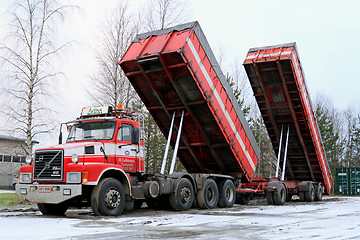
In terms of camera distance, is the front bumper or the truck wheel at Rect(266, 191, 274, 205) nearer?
the front bumper

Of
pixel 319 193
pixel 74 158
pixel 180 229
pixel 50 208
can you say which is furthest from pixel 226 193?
pixel 319 193

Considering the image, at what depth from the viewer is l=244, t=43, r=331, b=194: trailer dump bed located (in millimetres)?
14719

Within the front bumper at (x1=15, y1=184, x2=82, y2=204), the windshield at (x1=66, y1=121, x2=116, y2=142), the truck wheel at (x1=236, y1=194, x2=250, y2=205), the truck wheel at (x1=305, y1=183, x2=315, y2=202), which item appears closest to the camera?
the front bumper at (x1=15, y1=184, x2=82, y2=204)

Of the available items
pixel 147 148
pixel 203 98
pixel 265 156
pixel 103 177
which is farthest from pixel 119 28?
pixel 265 156

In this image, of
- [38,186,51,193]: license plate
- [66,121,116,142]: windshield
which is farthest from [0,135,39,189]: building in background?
[38,186,51,193]: license plate

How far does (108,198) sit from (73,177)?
1.00m

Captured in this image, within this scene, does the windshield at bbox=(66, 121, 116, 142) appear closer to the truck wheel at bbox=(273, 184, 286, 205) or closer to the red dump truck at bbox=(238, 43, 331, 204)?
the red dump truck at bbox=(238, 43, 331, 204)

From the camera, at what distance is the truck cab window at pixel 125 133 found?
35.6 feet

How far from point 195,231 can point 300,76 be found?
32.5 feet

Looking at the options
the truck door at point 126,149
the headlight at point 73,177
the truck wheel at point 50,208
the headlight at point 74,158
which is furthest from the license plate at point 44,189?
the truck door at point 126,149

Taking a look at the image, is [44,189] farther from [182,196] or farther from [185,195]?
Answer: [185,195]

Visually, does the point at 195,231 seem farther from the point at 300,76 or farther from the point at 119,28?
the point at 119,28

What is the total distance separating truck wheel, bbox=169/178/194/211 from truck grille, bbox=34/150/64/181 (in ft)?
11.0

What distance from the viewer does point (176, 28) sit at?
11633 mm
